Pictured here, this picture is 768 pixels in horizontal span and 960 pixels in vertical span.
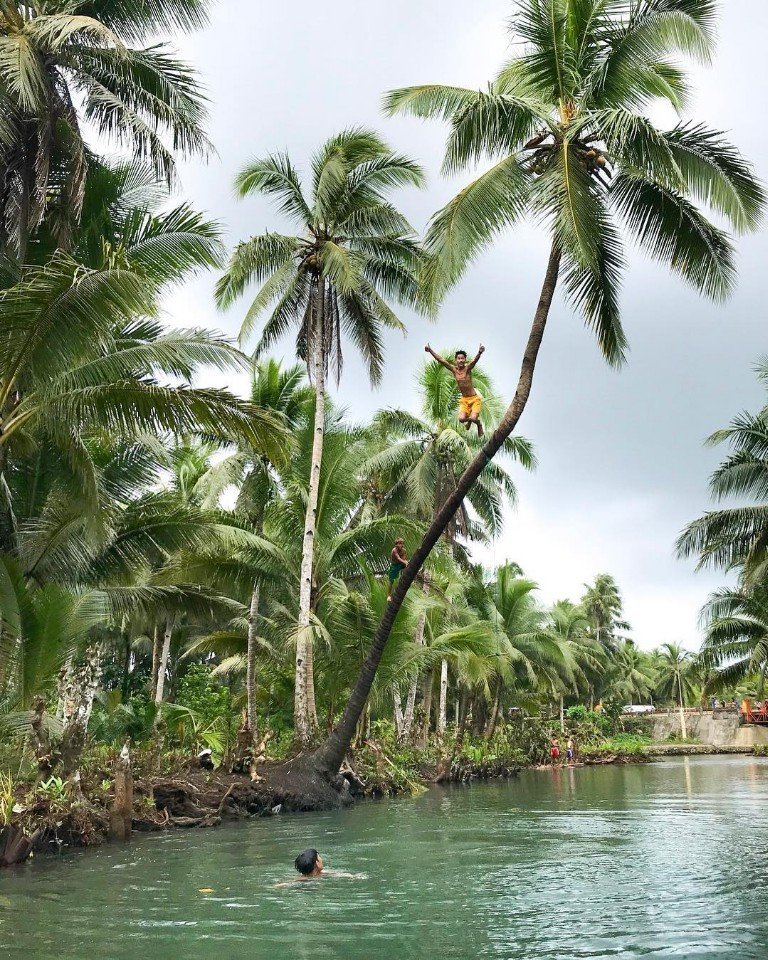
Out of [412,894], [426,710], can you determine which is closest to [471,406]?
[412,894]

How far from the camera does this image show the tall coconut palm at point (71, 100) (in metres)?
12.4

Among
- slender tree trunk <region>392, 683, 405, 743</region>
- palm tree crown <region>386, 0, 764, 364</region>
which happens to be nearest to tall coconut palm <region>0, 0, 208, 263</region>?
palm tree crown <region>386, 0, 764, 364</region>

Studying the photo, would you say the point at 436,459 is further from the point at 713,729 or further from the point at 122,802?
the point at 713,729

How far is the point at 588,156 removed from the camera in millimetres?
13430

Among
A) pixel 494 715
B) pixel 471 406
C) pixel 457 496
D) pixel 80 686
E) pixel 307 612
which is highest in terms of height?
pixel 471 406

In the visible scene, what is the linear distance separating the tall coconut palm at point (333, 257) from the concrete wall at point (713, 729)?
40.5 m

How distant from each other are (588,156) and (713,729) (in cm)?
5329

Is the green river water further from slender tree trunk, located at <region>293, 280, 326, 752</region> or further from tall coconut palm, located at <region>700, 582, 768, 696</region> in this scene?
tall coconut palm, located at <region>700, 582, 768, 696</region>

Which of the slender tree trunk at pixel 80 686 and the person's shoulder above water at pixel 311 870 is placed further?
the slender tree trunk at pixel 80 686

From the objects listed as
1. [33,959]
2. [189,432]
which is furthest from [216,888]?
[189,432]

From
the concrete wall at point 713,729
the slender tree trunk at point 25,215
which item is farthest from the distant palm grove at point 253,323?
the concrete wall at point 713,729

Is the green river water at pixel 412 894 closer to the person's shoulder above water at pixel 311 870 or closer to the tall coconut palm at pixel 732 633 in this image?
the person's shoulder above water at pixel 311 870

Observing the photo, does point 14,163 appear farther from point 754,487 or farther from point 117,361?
point 754,487

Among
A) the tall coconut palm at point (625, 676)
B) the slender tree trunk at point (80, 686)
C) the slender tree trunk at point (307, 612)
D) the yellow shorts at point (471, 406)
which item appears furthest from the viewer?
the tall coconut palm at point (625, 676)
